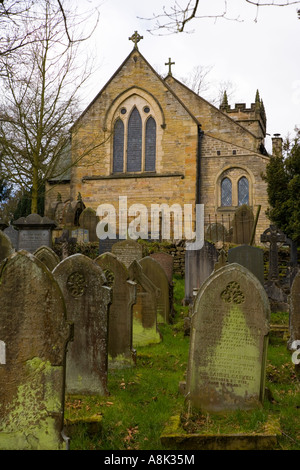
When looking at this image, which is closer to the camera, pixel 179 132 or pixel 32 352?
pixel 32 352

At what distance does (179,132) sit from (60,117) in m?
7.59

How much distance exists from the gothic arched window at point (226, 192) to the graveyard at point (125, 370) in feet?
55.8

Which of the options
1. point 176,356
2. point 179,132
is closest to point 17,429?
point 176,356

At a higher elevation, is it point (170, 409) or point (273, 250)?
point (273, 250)

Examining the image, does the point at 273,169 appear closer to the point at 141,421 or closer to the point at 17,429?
the point at 141,421

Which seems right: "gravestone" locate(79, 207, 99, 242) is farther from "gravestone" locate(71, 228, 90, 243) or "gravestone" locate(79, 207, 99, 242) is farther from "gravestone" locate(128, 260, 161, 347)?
"gravestone" locate(128, 260, 161, 347)

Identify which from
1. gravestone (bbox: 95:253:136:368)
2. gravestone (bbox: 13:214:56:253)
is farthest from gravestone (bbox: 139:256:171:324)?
gravestone (bbox: 13:214:56:253)

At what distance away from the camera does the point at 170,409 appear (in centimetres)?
491

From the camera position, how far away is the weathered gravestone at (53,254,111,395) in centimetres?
529

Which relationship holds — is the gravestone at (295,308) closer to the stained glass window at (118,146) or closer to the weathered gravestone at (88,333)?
the weathered gravestone at (88,333)

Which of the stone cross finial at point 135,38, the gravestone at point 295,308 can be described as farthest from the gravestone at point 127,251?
the stone cross finial at point 135,38

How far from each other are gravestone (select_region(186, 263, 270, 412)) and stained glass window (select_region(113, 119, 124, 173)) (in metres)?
20.2

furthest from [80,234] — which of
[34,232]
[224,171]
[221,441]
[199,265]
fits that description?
[221,441]

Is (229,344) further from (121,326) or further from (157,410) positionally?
(121,326)
